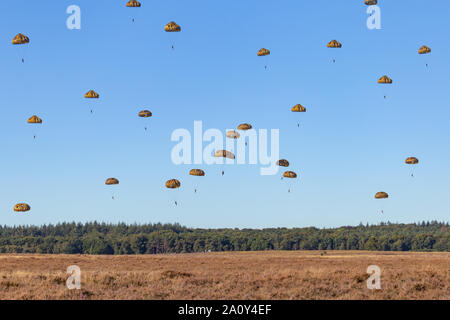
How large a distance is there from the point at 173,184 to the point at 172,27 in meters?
18.4

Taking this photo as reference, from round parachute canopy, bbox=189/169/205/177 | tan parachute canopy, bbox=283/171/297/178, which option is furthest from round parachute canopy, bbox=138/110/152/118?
tan parachute canopy, bbox=283/171/297/178

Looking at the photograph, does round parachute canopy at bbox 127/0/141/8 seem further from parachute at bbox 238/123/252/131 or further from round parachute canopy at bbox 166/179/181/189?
round parachute canopy at bbox 166/179/181/189

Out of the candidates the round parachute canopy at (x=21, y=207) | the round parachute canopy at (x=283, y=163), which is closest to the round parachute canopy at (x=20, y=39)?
the round parachute canopy at (x=21, y=207)

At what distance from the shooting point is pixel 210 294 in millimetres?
30250

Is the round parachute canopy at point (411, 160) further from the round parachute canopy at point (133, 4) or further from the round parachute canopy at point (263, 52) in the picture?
the round parachute canopy at point (133, 4)

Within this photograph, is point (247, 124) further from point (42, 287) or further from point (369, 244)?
point (369, 244)

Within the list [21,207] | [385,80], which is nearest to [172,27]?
[385,80]

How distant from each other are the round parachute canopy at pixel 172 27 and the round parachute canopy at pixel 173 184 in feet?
59.0

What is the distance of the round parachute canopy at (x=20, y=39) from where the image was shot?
6431 cm

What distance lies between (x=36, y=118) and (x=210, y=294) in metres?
47.5

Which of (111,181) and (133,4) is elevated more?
Answer: (133,4)

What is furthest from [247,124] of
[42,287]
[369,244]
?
[369,244]

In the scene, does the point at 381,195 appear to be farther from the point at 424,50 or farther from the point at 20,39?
the point at 20,39

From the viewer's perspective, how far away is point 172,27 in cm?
6612
